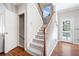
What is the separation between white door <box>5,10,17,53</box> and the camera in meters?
1.78

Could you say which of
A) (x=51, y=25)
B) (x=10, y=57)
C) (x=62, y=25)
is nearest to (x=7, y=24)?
(x=10, y=57)

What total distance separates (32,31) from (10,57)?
0.55 metres

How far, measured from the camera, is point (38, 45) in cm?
178

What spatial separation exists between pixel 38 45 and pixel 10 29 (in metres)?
0.53

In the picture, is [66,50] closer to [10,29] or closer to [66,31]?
[66,31]

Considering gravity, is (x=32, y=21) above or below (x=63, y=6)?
below

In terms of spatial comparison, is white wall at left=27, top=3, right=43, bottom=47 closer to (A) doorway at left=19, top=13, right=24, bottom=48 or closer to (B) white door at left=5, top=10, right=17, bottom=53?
(A) doorway at left=19, top=13, right=24, bottom=48

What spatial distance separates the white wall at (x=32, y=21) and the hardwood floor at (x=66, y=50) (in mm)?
437

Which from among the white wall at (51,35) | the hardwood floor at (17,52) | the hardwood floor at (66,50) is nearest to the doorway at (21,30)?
the hardwood floor at (17,52)

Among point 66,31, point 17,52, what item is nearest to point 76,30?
point 66,31

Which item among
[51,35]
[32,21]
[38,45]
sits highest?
[32,21]

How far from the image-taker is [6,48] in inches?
70.1

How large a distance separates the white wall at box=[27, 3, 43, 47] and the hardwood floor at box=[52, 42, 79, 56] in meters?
0.44

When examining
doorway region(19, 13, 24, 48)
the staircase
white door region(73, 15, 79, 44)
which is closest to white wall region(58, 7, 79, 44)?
white door region(73, 15, 79, 44)
